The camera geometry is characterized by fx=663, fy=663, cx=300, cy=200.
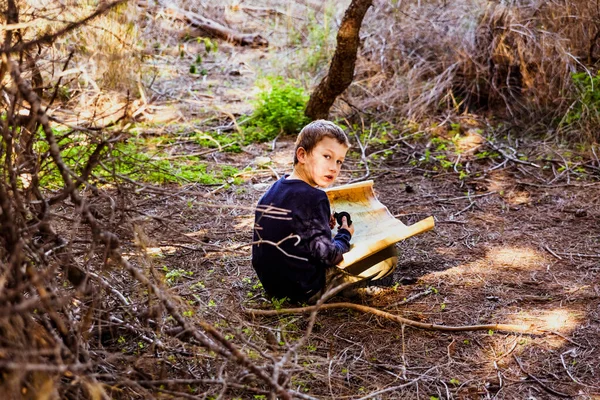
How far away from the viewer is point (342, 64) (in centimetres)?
615

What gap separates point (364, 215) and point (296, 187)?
0.82 metres

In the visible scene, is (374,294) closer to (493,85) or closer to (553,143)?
(553,143)

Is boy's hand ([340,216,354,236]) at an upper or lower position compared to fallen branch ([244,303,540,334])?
upper

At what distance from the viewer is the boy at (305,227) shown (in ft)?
10.7

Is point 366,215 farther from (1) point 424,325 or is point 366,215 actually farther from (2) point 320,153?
(1) point 424,325

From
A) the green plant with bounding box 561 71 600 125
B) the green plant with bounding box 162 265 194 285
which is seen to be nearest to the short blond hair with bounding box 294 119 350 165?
the green plant with bounding box 162 265 194 285

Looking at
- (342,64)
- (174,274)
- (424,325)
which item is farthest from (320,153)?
(342,64)

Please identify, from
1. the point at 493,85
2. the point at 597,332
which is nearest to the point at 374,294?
the point at 597,332

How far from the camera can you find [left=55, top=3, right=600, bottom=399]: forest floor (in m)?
2.75

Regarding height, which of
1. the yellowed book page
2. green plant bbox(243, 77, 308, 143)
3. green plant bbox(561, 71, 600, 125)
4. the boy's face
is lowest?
green plant bbox(561, 71, 600, 125)

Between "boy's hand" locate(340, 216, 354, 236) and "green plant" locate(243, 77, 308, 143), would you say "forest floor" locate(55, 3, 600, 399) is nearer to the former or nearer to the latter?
"green plant" locate(243, 77, 308, 143)

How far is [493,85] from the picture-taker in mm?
6703

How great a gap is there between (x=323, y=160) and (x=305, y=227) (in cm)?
39

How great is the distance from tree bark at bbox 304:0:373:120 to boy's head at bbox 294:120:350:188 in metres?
2.71
